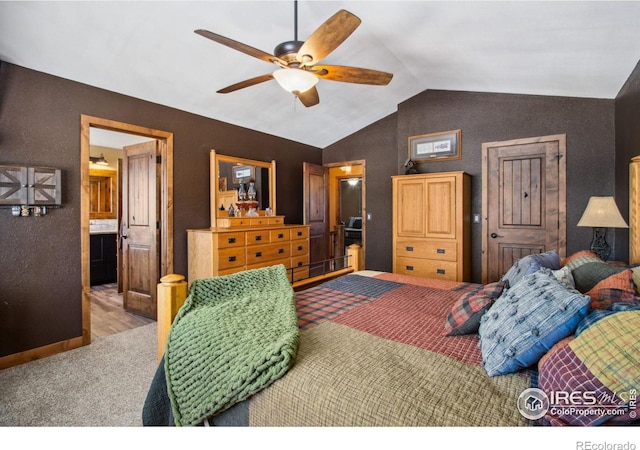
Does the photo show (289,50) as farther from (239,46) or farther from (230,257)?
(230,257)

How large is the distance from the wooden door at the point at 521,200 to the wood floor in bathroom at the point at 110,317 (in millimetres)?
4032

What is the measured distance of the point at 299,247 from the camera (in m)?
4.52

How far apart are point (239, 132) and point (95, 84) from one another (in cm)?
163

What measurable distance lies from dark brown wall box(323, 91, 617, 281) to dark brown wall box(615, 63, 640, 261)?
0.66ft

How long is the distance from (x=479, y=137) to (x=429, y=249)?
4.88ft

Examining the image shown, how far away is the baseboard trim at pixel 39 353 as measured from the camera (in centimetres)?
247

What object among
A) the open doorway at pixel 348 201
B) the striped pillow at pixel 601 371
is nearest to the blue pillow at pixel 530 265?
the striped pillow at pixel 601 371

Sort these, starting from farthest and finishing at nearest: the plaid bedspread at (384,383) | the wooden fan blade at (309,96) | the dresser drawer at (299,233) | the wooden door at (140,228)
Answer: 1. the dresser drawer at (299,233)
2. the wooden door at (140,228)
3. the wooden fan blade at (309,96)
4. the plaid bedspread at (384,383)

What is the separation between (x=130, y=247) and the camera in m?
3.85

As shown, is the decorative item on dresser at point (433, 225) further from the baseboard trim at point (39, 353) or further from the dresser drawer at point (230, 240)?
the baseboard trim at point (39, 353)

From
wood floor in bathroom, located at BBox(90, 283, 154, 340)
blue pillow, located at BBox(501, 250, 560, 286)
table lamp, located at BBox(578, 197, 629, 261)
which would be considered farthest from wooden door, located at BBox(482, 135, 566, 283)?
wood floor in bathroom, located at BBox(90, 283, 154, 340)

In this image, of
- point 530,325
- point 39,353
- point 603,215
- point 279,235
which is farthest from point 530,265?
point 39,353
